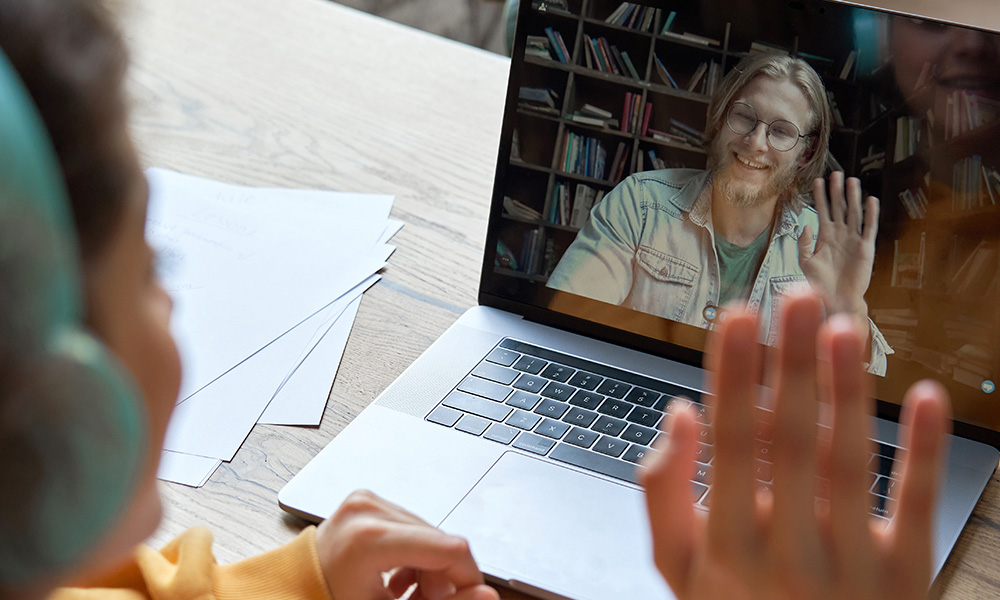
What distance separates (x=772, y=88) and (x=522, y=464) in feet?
1.15

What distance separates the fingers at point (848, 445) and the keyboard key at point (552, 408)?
0.33 m

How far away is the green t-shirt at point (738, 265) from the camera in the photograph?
27.9 inches

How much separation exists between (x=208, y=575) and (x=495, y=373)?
29 centimetres

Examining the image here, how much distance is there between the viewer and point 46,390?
0.25m

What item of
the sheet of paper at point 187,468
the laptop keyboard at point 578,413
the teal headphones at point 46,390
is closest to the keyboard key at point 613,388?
the laptop keyboard at point 578,413

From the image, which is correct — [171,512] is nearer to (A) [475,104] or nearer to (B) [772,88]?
(B) [772,88]

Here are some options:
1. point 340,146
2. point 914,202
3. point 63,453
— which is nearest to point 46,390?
point 63,453

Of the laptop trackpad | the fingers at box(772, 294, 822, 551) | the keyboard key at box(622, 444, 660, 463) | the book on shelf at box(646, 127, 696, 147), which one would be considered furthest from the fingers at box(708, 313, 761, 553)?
the book on shelf at box(646, 127, 696, 147)

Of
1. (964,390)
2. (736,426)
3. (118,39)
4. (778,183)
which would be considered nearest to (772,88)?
(778,183)

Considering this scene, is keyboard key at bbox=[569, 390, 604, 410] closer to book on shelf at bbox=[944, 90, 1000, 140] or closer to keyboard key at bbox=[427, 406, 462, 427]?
keyboard key at bbox=[427, 406, 462, 427]

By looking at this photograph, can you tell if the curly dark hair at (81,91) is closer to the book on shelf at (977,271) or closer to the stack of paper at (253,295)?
the stack of paper at (253,295)

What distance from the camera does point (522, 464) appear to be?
65 centimetres

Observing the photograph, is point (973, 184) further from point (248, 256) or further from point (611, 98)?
point (248, 256)

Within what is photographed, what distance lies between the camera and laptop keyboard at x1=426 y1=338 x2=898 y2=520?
2.14 ft
